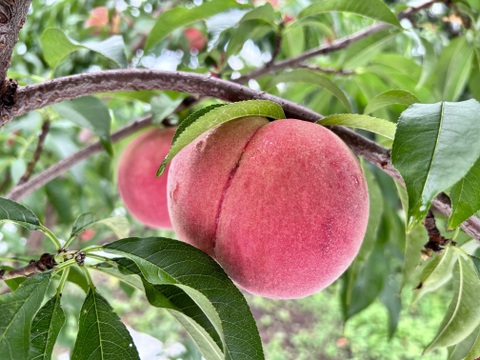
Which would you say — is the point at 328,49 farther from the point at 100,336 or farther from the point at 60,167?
the point at 100,336

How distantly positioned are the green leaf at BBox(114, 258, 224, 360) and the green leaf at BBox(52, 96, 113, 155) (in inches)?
10.7

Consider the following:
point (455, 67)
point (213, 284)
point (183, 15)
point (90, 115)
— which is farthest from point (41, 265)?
point (455, 67)

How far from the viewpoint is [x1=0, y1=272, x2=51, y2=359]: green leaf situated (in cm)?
38

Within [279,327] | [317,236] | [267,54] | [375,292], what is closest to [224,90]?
[317,236]

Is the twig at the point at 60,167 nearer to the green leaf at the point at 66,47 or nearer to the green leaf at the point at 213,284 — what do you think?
the green leaf at the point at 66,47

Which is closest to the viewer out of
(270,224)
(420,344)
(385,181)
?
(270,224)

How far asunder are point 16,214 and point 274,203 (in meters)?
0.22

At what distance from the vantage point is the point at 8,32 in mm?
418

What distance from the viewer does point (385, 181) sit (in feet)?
2.87

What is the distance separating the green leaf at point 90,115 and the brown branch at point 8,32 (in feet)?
0.78

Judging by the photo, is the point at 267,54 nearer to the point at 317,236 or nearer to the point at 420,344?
the point at 317,236

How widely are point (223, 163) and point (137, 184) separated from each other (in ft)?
1.21

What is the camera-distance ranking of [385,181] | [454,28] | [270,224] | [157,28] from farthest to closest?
[454,28] → [385,181] → [157,28] → [270,224]

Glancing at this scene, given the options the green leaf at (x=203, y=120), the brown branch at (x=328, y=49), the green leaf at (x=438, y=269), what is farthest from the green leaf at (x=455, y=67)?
the green leaf at (x=203, y=120)
